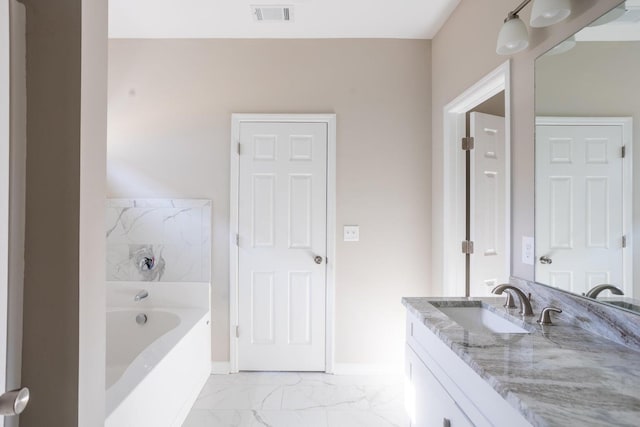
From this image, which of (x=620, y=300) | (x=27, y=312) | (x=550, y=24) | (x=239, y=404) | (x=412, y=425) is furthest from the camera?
(x=239, y=404)

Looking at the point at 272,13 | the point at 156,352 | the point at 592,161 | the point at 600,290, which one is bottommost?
the point at 156,352

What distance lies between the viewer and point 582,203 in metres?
1.19

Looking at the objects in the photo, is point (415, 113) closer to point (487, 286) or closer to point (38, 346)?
point (487, 286)

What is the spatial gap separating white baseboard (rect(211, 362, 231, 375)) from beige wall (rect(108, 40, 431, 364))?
0.05 m

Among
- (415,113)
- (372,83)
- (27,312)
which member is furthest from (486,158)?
(27,312)

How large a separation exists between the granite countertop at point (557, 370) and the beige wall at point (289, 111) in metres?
1.37

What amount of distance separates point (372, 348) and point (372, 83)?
2.14 metres

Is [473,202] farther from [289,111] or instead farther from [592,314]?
[289,111]

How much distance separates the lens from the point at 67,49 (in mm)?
812

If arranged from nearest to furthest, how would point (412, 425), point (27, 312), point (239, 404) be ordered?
point (27, 312) < point (412, 425) < point (239, 404)

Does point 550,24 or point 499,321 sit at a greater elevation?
point 550,24

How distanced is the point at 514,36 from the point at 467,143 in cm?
101

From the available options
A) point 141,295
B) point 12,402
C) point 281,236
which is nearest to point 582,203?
point 12,402

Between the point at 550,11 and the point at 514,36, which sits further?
the point at 514,36
